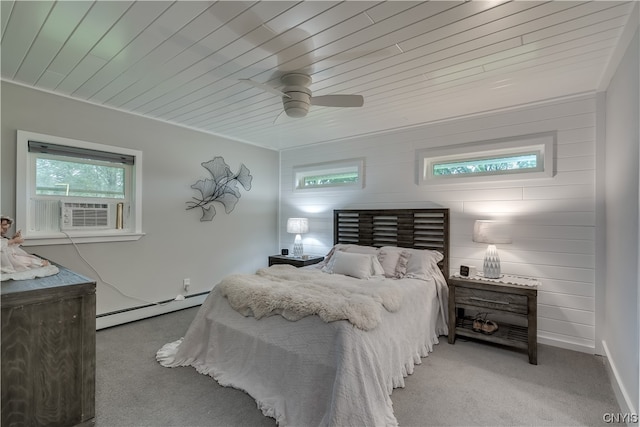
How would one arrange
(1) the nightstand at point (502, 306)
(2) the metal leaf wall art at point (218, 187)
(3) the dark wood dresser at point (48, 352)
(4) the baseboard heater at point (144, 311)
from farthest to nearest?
1. (2) the metal leaf wall art at point (218, 187)
2. (4) the baseboard heater at point (144, 311)
3. (1) the nightstand at point (502, 306)
4. (3) the dark wood dresser at point (48, 352)

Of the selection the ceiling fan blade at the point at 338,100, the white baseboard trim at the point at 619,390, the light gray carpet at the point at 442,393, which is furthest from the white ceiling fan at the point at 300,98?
the white baseboard trim at the point at 619,390

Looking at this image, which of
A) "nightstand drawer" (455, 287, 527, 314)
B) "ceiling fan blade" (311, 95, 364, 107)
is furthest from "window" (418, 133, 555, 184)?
"ceiling fan blade" (311, 95, 364, 107)

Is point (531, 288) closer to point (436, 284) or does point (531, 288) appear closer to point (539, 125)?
point (436, 284)

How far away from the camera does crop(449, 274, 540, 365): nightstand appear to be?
8.93 ft

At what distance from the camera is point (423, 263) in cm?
337

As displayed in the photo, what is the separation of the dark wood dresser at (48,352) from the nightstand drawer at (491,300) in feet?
10.1

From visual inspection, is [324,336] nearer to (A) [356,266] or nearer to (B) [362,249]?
(A) [356,266]

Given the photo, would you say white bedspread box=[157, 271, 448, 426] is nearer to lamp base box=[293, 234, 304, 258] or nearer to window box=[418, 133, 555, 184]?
window box=[418, 133, 555, 184]

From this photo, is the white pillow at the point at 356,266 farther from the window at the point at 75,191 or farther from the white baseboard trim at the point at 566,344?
the window at the point at 75,191

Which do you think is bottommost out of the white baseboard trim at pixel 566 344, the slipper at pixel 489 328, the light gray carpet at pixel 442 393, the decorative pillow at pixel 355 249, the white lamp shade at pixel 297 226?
the light gray carpet at pixel 442 393

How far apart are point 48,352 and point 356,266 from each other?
8.36 ft

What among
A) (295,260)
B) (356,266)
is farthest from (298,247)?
(356,266)

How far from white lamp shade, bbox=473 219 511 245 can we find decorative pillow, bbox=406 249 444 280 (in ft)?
1.77

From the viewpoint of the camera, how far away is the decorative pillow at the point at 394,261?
340 centimetres
